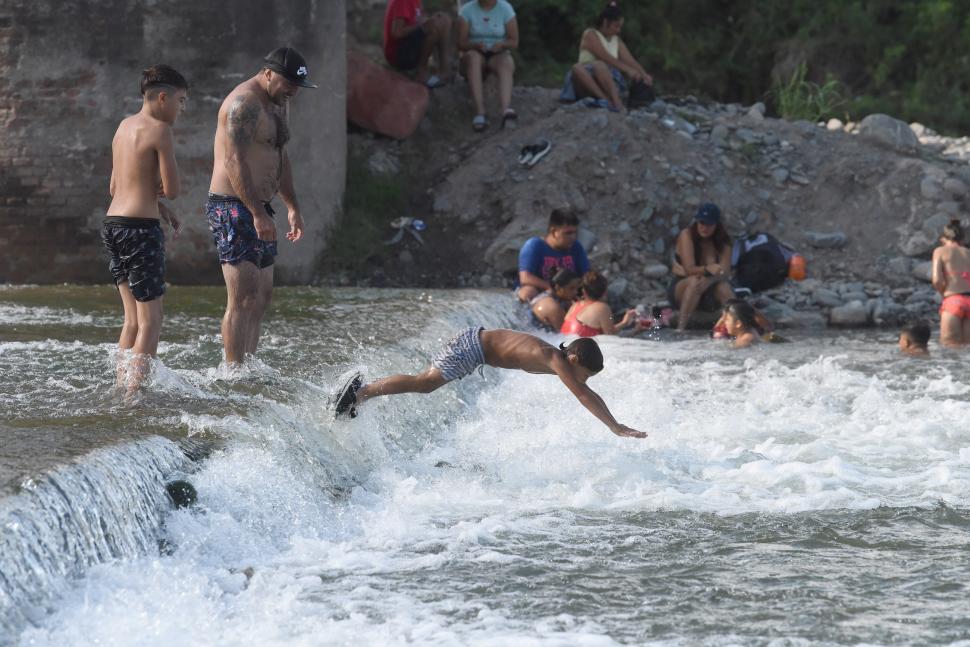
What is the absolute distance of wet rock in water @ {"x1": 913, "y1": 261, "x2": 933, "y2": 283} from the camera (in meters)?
13.5

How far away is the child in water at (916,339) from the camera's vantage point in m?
11.0

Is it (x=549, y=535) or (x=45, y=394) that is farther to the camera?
(x=45, y=394)

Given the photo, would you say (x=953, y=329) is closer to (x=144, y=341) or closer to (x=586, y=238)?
(x=586, y=238)

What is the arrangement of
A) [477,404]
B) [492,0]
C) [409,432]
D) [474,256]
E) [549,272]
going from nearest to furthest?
[409,432] < [477,404] < [549,272] < [474,256] < [492,0]

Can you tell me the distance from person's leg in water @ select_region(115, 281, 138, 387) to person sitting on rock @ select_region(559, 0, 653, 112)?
338 inches

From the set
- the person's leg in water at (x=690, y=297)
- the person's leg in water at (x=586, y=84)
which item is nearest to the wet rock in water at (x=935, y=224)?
the person's leg in water at (x=690, y=297)

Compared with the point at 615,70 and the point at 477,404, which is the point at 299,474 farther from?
the point at 615,70

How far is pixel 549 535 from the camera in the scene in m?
6.30

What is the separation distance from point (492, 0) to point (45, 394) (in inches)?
355

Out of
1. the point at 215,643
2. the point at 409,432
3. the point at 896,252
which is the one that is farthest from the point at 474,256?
the point at 215,643

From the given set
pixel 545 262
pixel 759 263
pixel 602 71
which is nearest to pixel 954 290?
pixel 759 263

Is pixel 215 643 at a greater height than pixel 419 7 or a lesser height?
lesser

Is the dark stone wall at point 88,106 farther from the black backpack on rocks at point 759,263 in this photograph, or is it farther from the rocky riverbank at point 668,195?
the black backpack on rocks at point 759,263

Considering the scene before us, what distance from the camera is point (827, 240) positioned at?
1405cm
